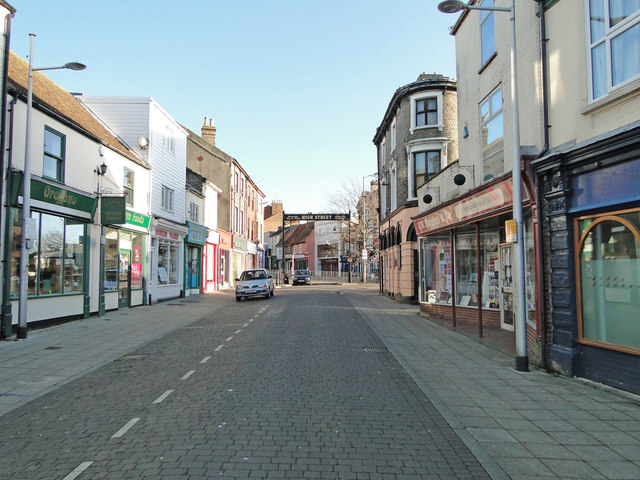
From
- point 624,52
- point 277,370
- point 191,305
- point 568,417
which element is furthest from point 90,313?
point 624,52

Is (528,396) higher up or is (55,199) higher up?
(55,199)

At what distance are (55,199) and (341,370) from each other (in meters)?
9.83

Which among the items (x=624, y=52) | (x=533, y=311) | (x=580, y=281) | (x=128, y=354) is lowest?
(x=128, y=354)

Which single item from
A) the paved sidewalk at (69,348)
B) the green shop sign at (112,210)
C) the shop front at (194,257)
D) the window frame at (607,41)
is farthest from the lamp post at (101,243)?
the window frame at (607,41)

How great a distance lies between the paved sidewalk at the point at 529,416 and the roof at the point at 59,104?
11532 mm

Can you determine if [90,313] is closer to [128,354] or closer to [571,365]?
[128,354]

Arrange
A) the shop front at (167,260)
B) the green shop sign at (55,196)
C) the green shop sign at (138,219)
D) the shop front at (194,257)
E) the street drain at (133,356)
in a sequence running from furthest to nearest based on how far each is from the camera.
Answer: the shop front at (194,257), the shop front at (167,260), the green shop sign at (138,219), the green shop sign at (55,196), the street drain at (133,356)

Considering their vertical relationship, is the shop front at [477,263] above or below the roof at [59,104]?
below

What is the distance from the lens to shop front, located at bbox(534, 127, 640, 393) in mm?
6129

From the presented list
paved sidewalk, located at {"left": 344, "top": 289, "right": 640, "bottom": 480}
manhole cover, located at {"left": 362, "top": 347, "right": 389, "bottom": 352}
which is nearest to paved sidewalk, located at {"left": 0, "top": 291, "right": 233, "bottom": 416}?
manhole cover, located at {"left": 362, "top": 347, "right": 389, "bottom": 352}

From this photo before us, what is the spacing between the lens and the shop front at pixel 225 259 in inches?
1331

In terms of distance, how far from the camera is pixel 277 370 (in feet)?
24.3

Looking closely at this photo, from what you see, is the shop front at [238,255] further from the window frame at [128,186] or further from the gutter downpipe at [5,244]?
the gutter downpipe at [5,244]

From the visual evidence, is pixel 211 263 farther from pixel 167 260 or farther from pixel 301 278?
pixel 301 278
